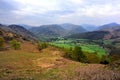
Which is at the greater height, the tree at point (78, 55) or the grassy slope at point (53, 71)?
the grassy slope at point (53, 71)

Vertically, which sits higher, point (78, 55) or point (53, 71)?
point (53, 71)

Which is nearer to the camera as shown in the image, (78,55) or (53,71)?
(53,71)

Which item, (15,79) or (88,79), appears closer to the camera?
(88,79)

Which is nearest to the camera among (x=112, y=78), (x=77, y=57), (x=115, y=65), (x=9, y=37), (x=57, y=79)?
(x=112, y=78)

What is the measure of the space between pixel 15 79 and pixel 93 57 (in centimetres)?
7486

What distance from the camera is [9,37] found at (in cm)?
15488

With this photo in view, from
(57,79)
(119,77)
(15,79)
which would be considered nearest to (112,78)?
(119,77)

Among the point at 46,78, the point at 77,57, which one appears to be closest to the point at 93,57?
the point at 77,57

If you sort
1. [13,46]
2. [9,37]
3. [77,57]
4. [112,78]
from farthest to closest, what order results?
[9,37] < [13,46] < [77,57] < [112,78]

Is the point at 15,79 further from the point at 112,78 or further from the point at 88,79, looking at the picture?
the point at 112,78

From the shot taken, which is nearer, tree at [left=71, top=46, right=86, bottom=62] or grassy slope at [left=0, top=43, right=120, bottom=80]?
grassy slope at [left=0, top=43, right=120, bottom=80]

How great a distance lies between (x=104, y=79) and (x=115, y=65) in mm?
13754

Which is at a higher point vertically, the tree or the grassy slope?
the grassy slope

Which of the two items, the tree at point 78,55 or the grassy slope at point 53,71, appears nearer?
the grassy slope at point 53,71
